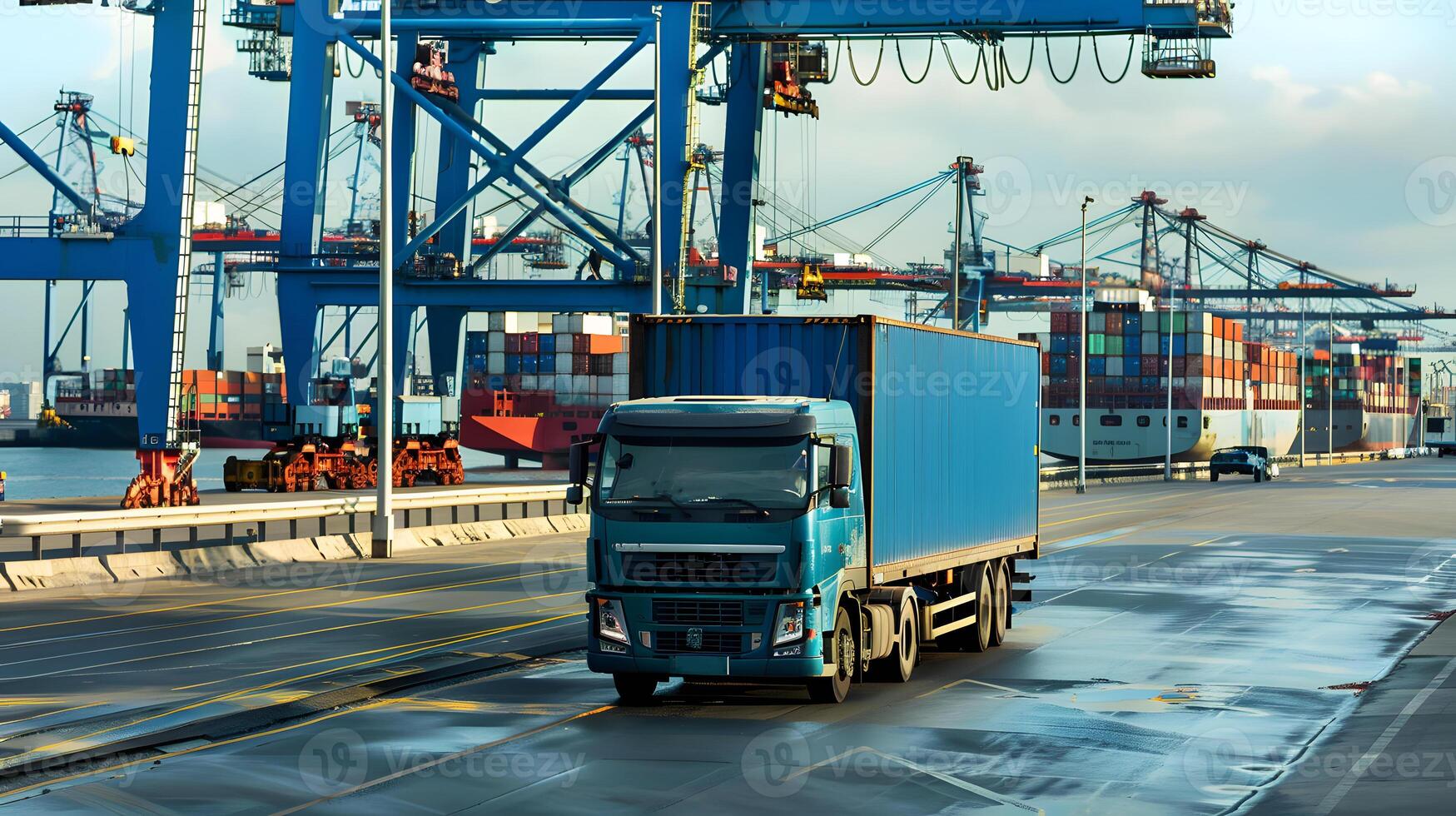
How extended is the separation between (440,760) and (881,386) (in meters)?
5.85

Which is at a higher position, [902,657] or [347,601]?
[902,657]

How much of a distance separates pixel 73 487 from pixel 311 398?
123 ft

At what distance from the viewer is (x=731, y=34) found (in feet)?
164

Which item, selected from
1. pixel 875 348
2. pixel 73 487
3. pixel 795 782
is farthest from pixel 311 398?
pixel 795 782

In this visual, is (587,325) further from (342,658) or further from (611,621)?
(611,621)

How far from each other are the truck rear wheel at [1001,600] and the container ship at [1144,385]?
88058 millimetres

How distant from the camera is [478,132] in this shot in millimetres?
54250

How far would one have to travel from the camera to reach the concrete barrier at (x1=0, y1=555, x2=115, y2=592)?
25141mm

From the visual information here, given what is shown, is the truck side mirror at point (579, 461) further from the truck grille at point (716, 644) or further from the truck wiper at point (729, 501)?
the truck grille at point (716, 644)

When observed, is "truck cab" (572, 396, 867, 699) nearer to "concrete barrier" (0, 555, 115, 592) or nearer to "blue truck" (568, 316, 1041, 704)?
"blue truck" (568, 316, 1041, 704)

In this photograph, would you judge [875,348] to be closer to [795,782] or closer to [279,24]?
[795,782]

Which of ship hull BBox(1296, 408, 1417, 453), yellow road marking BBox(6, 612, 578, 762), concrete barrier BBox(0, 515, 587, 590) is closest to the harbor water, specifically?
concrete barrier BBox(0, 515, 587, 590)
